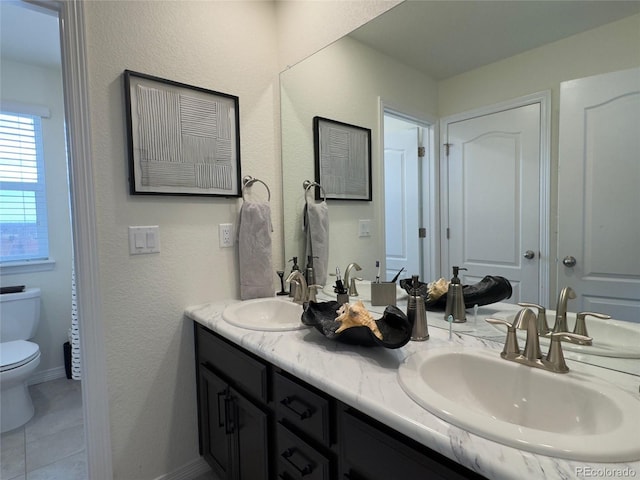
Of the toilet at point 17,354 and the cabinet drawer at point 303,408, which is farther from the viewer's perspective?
the toilet at point 17,354

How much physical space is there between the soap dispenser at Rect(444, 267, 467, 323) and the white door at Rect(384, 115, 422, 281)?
173 millimetres

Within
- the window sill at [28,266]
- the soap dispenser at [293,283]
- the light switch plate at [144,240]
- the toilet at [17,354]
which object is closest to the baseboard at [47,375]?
the toilet at [17,354]

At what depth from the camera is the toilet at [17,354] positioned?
6.69ft

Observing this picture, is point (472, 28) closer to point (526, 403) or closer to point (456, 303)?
point (456, 303)

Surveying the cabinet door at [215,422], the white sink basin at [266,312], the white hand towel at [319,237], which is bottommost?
the cabinet door at [215,422]

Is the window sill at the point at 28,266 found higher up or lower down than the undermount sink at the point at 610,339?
higher up

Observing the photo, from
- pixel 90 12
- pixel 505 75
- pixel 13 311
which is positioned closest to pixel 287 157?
pixel 90 12

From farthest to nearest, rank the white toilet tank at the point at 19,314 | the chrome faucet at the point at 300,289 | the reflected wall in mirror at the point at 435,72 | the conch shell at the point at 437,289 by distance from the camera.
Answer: the white toilet tank at the point at 19,314 < the chrome faucet at the point at 300,289 < the conch shell at the point at 437,289 < the reflected wall in mirror at the point at 435,72

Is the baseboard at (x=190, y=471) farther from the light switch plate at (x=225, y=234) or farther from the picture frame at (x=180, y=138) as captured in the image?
the picture frame at (x=180, y=138)

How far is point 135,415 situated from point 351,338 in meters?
Result: 1.12

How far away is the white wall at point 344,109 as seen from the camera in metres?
1.41

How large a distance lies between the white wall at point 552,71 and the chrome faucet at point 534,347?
0.66 feet

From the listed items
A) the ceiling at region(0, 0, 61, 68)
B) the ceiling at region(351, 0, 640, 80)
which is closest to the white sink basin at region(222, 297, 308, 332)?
the ceiling at region(351, 0, 640, 80)

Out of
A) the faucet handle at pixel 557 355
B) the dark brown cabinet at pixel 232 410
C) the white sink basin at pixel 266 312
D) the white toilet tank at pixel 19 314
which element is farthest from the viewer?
the white toilet tank at pixel 19 314
